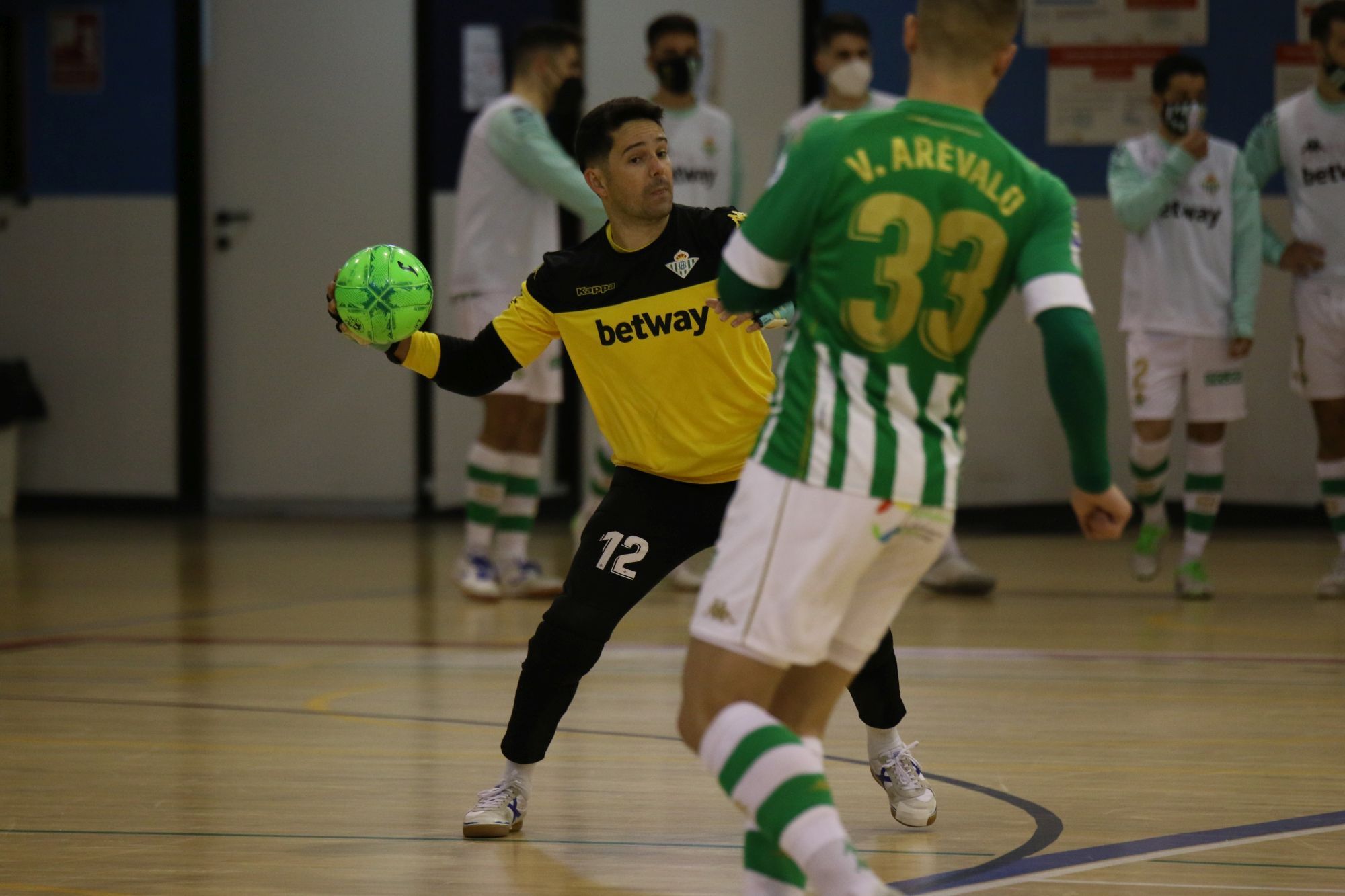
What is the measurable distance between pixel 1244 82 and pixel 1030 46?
119 centimetres

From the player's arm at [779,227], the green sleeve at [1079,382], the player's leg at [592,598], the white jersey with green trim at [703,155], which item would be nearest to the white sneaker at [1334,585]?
the white jersey with green trim at [703,155]

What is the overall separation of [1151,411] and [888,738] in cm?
414

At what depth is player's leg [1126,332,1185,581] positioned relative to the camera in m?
7.62

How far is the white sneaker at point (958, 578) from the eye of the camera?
301 inches

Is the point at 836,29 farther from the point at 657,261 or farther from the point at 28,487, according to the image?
the point at 28,487

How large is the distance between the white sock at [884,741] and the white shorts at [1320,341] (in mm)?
4343

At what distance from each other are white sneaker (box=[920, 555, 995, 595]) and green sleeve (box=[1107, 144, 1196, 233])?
162 centimetres

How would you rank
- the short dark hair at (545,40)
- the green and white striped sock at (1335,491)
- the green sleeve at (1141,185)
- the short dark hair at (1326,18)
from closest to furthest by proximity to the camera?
1. the short dark hair at (1326,18)
2. the green sleeve at (1141,185)
3. the green and white striped sock at (1335,491)
4. the short dark hair at (545,40)

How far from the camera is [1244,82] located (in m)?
9.91

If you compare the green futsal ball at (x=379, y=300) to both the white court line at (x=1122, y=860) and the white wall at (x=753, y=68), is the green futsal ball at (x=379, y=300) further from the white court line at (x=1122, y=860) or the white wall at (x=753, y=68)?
the white wall at (x=753, y=68)

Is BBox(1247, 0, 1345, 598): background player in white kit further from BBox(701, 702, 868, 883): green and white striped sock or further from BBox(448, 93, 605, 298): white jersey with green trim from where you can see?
BBox(701, 702, 868, 883): green and white striped sock

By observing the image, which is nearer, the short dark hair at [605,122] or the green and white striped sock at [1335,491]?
the short dark hair at [605,122]

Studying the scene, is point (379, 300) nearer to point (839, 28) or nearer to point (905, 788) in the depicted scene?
point (905, 788)

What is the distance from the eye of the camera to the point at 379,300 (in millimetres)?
3600
